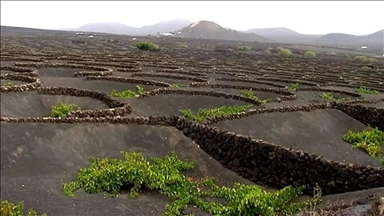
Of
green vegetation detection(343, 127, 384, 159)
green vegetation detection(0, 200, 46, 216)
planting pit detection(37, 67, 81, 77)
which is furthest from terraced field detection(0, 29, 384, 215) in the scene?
planting pit detection(37, 67, 81, 77)

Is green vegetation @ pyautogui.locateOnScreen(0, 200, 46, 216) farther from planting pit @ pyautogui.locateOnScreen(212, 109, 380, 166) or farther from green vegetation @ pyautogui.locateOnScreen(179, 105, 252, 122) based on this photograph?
green vegetation @ pyautogui.locateOnScreen(179, 105, 252, 122)

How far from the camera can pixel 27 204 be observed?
589 inches

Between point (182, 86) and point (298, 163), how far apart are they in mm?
18379

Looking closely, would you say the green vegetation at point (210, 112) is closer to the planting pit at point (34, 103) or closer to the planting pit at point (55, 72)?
the planting pit at point (34, 103)

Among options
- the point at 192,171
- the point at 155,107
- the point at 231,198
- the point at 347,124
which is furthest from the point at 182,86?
the point at 231,198

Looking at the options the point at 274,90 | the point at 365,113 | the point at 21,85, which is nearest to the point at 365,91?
the point at 274,90

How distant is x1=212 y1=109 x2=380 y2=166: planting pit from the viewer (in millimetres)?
22087

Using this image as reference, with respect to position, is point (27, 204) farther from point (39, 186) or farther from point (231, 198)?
point (231, 198)

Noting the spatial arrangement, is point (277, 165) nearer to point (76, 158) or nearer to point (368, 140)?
point (368, 140)

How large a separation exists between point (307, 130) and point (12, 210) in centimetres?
1656

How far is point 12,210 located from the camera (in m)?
13.6

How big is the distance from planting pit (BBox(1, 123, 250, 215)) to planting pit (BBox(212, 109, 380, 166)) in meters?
3.18

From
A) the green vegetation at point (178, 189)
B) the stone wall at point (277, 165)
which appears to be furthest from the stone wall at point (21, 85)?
the stone wall at point (277, 165)

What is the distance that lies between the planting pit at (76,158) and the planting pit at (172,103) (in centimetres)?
473
